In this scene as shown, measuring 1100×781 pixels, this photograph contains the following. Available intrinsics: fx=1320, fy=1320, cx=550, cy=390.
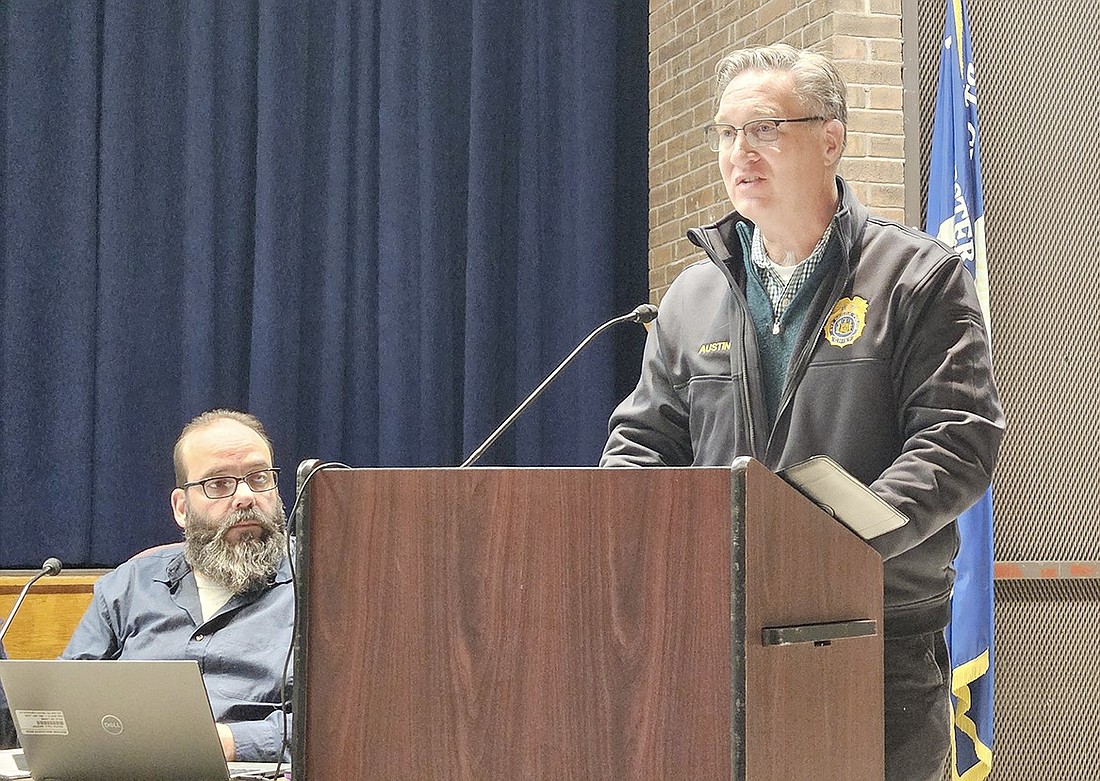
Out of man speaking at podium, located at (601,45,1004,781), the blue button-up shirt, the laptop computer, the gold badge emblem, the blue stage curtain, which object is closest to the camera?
the laptop computer

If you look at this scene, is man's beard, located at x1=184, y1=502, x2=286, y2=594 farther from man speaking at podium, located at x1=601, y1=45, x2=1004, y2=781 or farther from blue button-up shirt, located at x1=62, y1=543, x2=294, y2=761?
man speaking at podium, located at x1=601, y1=45, x2=1004, y2=781

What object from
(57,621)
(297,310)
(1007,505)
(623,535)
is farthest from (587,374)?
(623,535)

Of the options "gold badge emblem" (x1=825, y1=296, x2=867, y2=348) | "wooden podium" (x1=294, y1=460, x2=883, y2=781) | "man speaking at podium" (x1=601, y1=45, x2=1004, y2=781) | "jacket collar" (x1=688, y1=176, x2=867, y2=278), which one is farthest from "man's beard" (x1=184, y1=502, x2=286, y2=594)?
"wooden podium" (x1=294, y1=460, x2=883, y2=781)

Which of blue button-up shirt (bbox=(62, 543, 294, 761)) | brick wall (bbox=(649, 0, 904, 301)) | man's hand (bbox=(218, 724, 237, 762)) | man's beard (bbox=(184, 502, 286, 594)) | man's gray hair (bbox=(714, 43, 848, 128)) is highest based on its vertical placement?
brick wall (bbox=(649, 0, 904, 301))

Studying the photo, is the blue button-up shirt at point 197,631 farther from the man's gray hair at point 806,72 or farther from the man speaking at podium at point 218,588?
the man's gray hair at point 806,72

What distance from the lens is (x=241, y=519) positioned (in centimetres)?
280

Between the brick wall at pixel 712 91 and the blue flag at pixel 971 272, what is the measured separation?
5.3 inches

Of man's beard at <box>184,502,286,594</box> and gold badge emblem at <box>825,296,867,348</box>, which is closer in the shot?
gold badge emblem at <box>825,296,867,348</box>

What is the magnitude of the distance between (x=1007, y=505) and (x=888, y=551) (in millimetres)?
2446

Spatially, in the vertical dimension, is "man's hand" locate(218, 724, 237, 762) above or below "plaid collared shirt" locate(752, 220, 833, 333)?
below

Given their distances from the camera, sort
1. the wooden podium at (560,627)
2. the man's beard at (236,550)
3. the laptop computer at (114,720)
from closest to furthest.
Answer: the wooden podium at (560,627)
the laptop computer at (114,720)
the man's beard at (236,550)

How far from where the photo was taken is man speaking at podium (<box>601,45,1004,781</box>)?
77.2 inches

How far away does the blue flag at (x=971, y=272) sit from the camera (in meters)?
3.73

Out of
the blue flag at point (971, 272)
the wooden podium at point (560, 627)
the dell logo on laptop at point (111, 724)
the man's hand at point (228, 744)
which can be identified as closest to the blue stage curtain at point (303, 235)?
the blue flag at point (971, 272)
